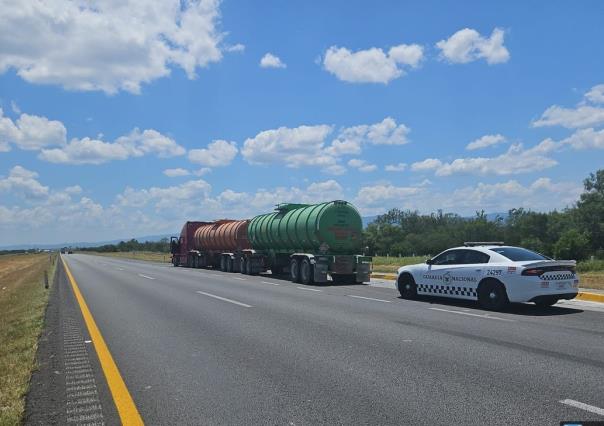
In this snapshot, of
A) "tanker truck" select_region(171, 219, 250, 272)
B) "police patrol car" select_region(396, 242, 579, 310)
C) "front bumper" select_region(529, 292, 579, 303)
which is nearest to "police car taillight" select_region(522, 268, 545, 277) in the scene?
"police patrol car" select_region(396, 242, 579, 310)

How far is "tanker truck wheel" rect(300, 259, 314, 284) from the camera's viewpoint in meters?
21.4

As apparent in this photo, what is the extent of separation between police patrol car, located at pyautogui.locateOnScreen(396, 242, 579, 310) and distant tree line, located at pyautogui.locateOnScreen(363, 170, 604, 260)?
35707 millimetres

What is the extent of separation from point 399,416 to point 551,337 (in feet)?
16.0

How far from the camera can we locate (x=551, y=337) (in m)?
8.70

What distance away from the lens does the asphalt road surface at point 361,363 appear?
201 inches

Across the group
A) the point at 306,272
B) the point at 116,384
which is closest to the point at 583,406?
the point at 116,384

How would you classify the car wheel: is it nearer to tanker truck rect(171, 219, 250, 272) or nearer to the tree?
tanker truck rect(171, 219, 250, 272)

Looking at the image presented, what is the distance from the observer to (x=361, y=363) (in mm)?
7031

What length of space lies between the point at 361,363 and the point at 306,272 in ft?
48.1

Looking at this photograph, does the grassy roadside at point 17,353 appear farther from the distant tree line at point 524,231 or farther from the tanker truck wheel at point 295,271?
the distant tree line at point 524,231

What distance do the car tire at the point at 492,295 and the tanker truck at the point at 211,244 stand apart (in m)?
18.2

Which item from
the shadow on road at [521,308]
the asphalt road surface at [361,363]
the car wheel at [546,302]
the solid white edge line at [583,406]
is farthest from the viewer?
the car wheel at [546,302]

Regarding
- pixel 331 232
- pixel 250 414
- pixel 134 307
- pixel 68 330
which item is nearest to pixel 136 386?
pixel 250 414

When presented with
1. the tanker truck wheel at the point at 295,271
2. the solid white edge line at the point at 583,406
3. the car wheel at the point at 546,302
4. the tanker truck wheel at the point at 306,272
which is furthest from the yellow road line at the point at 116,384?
the tanker truck wheel at the point at 295,271
